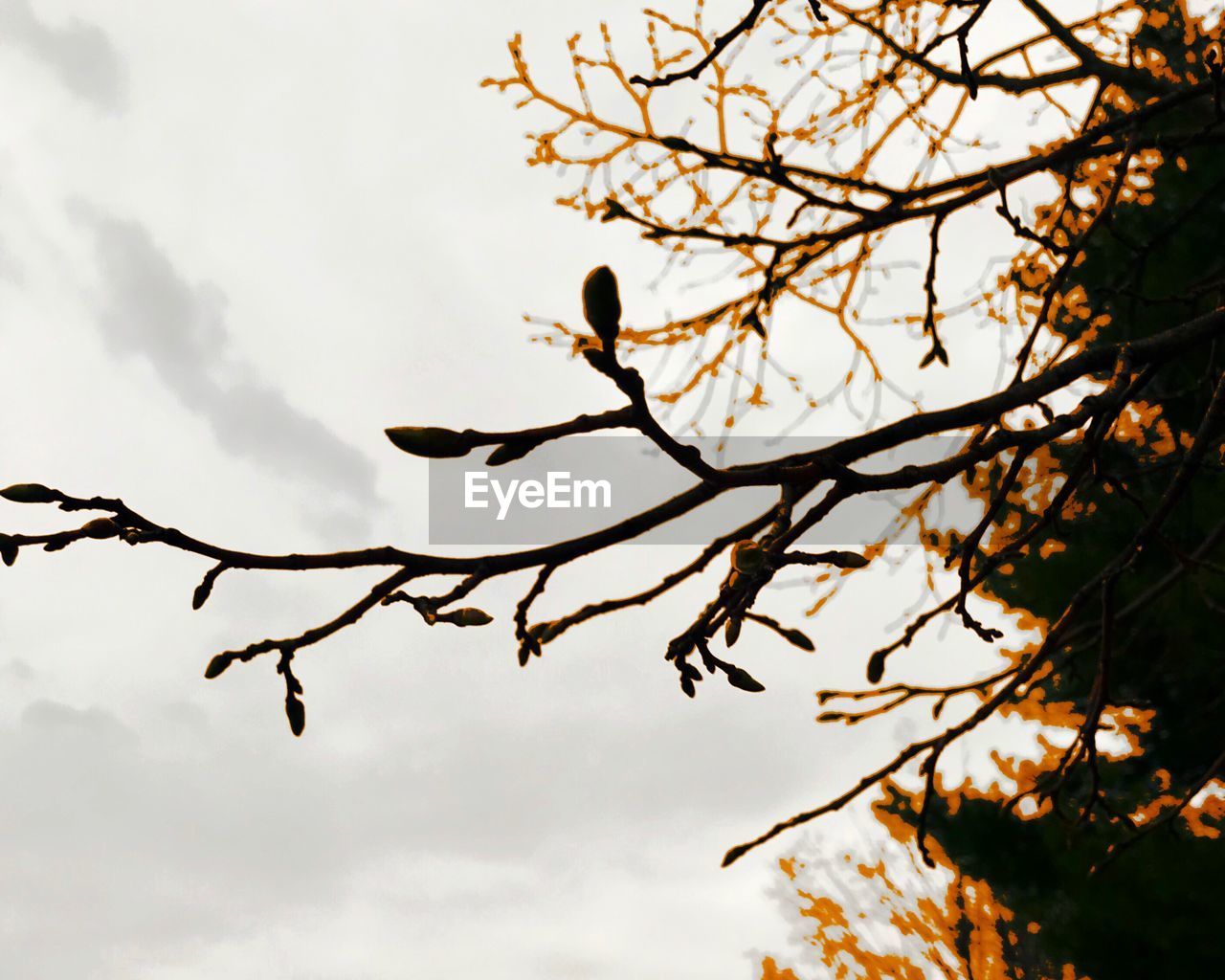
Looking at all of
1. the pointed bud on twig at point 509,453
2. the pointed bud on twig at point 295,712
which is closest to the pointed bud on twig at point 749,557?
the pointed bud on twig at point 509,453

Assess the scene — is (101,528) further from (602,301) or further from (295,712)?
(602,301)

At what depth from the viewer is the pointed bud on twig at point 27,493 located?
1297mm

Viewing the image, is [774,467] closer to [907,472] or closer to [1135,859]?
[907,472]

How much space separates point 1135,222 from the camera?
6.29m

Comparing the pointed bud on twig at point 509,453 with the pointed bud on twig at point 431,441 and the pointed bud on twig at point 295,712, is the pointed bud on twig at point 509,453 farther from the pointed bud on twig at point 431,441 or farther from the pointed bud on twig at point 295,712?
the pointed bud on twig at point 295,712

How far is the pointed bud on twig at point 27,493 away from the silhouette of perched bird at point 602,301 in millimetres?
842

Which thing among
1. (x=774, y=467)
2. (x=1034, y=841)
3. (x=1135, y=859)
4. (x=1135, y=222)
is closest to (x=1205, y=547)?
(x=774, y=467)

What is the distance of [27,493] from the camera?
130cm

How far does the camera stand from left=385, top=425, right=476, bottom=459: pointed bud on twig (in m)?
0.91

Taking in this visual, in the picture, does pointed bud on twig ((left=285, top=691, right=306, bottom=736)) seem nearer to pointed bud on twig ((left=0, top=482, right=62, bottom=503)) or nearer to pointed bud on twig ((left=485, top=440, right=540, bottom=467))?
pointed bud on twig ((left=0, top=482, right=62, bottom=503))

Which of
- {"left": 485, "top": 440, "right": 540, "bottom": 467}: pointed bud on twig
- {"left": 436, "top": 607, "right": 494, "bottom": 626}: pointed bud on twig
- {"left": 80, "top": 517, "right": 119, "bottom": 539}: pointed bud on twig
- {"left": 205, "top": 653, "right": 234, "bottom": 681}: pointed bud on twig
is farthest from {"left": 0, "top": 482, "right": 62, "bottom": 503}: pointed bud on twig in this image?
{"left": 485, "top": 440, "right": 540, "bottom": 467}: pointed bud on twig

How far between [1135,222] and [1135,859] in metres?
3.64

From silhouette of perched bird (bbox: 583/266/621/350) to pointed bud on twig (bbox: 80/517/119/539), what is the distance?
79 cm

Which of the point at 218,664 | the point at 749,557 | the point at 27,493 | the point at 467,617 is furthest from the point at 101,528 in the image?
the point at 749,557
